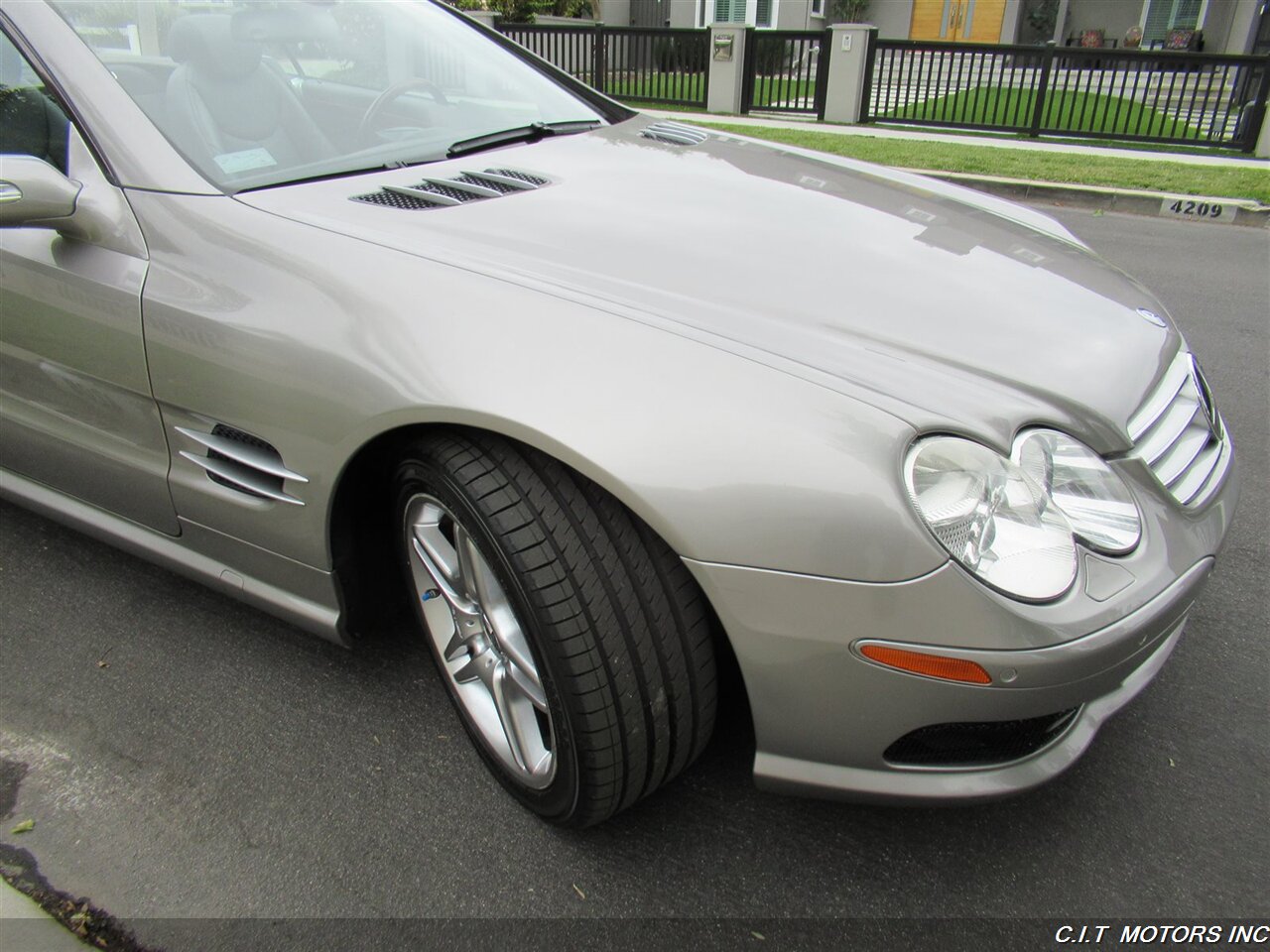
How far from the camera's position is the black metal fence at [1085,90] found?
10.2 meters

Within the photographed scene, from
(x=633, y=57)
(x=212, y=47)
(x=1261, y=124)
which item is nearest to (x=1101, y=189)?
(x=1261, y=124)

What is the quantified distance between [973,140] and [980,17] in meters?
13.1

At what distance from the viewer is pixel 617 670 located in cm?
150

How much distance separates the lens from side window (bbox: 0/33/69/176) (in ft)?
6.61

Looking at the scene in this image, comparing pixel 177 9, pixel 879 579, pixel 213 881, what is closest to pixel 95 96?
pixel 177 9

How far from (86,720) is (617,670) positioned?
134cm

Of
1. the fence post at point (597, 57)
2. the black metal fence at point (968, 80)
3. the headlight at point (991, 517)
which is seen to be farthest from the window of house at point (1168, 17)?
the headlight at point (991, 517)

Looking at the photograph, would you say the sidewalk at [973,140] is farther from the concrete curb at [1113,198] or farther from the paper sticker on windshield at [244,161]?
the paper sticker on windshield at [244,161]

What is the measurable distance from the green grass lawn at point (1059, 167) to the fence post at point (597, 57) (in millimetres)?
4582

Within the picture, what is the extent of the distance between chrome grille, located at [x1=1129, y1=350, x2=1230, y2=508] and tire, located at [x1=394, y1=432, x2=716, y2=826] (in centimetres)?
85

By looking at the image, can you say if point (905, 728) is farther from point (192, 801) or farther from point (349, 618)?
point (192, 801)

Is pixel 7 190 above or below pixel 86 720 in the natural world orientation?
above

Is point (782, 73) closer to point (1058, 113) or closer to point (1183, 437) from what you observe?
point (1058, 113)

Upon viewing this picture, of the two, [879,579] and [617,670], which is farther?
[617,670]
